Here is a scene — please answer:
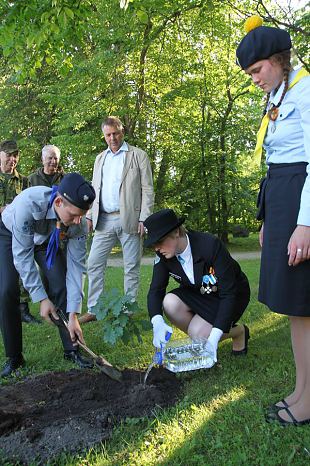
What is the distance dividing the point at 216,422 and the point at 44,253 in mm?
1860

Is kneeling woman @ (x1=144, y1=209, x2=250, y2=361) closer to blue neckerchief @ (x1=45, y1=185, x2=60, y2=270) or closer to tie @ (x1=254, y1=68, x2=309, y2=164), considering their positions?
blue neckerchief @ (x1=45, y1=185, x2=60, y2=270)

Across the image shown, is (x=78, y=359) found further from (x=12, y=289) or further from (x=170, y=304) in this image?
(x=170, y=304)

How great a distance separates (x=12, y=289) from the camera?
3.69 meters

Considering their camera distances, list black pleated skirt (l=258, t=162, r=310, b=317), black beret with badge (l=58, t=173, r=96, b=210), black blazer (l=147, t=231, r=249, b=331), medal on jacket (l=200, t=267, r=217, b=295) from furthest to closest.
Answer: medal on jacket (l=200, t=267, r=217, b=295) → black blazer (l=147, t=231, r=249, b=331) → black beret with badge (l=58, t=173, r=96, b=210) → black pleated skirt (l=258, t=162, r=310, b=317)

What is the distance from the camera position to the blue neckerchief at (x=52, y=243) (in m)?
3.29

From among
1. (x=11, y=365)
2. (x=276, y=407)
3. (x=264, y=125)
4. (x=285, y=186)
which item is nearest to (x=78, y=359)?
(x=11, y=365)

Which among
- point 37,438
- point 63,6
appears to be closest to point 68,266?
point 37,438

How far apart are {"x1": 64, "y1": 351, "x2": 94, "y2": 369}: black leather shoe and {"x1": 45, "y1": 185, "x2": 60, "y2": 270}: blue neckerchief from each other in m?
0.78

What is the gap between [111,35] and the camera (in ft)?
33.1

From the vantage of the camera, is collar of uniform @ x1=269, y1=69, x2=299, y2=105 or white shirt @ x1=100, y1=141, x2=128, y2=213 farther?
white shirt @ x1=100, y1=141, x2=128, y2=213

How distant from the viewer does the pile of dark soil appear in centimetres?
242

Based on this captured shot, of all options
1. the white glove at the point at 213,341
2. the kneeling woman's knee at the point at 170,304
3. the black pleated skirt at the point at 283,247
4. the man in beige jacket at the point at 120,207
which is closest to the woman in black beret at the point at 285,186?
the black pleated skirt at the point at 283,247

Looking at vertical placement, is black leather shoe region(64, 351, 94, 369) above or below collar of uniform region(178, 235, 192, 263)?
below

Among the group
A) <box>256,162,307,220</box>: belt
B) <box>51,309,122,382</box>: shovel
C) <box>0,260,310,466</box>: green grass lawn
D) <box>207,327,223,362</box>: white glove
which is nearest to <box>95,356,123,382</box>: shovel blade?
<box>51,309,122,382</box>: shovel
